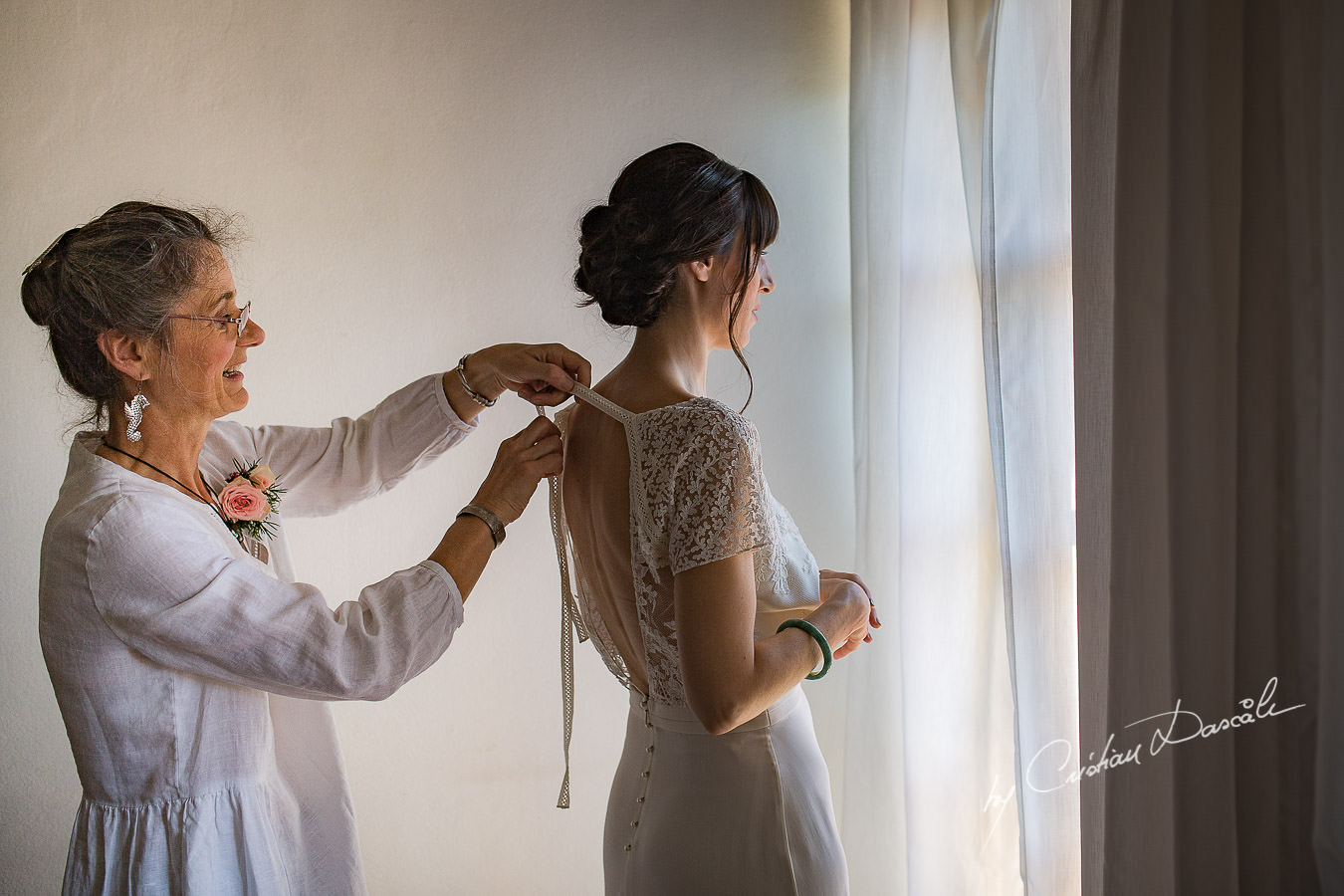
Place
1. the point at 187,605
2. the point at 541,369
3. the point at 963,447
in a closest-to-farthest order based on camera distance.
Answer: the point at 187,605 → the point at 541,369 → the point at 963,447

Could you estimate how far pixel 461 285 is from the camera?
231 cm

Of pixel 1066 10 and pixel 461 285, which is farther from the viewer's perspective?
pixel 461 285

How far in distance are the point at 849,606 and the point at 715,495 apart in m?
0.31

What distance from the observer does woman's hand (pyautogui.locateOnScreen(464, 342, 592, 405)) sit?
A: 142 centimetres

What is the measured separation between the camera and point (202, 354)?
4.49 ft

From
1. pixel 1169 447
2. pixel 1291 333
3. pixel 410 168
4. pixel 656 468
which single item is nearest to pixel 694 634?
pixel 656 468

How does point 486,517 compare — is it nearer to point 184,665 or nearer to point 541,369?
point 541,369

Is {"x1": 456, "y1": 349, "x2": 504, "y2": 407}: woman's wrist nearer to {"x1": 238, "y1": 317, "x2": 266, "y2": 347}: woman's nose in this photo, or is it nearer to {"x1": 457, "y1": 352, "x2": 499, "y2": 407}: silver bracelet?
{"x1": 457, "y1": 352, "x2": 499, "y2": 407}: silver bracelet

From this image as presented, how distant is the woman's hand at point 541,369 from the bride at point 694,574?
6 centimetres

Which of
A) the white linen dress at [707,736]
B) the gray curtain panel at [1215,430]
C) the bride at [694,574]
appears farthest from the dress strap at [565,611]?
the gray curtain panel at [1215,430]

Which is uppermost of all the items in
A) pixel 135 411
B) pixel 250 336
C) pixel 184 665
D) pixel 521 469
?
pixel 250 336

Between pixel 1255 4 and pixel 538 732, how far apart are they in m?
2.10

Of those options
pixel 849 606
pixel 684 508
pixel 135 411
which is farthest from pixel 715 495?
pixel 135 411

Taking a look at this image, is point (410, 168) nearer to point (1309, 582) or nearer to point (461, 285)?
point (461, 285)
